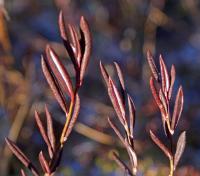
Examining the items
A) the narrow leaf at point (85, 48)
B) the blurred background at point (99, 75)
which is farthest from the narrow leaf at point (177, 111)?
the blurred background at point (99, 75)

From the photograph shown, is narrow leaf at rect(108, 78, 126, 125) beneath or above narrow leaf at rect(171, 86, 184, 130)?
above

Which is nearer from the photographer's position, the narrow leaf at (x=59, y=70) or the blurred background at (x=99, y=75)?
the narrow leaf at (x=59, y=70)

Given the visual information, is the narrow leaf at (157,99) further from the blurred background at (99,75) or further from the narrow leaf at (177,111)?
the blurred background at (99,75)

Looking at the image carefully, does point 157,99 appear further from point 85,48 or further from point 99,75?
point 99,75

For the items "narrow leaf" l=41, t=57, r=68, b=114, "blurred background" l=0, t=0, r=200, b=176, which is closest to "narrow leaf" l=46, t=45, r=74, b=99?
"narrow leaf" l=41, t=57, r=68, b=114

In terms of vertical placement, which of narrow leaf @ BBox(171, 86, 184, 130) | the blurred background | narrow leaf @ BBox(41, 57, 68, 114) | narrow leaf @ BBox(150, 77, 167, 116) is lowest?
the blurred background

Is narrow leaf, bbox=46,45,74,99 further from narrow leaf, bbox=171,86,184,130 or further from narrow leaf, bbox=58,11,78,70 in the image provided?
narrow leaf, bbox=171,86,184,130
